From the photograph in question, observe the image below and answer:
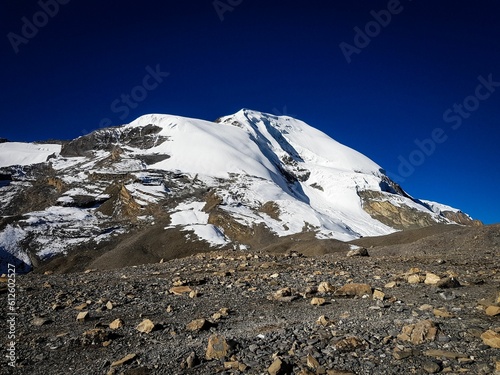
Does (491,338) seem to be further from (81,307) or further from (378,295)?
(81,307)

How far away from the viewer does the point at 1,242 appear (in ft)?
242

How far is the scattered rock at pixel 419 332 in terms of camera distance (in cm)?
611

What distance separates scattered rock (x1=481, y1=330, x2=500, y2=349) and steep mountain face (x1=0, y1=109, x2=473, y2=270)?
144 ft

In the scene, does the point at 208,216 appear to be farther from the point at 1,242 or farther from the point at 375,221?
the point at 375,221

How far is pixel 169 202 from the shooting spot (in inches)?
4154

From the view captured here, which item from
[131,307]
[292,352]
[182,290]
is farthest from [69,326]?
[292,352]

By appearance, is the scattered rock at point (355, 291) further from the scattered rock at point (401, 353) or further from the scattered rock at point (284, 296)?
the scattered rock at point (401, 353)

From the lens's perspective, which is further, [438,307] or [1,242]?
[1,242]

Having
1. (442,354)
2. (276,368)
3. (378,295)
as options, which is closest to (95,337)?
(276,368)

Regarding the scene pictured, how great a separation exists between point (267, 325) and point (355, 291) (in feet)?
11.7

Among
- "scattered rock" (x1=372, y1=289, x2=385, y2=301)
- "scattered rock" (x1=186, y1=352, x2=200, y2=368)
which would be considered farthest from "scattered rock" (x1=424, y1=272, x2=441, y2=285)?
"scattered rock" (x1=186, y1=352, x2=200, y2=368)

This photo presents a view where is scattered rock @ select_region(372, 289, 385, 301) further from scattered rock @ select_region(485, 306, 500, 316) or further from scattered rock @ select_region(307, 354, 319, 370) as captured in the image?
scattered rock @ select_region(307, 354, 319, 370)

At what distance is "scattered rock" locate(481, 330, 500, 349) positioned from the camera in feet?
18.5

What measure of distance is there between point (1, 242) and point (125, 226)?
26523 mm
